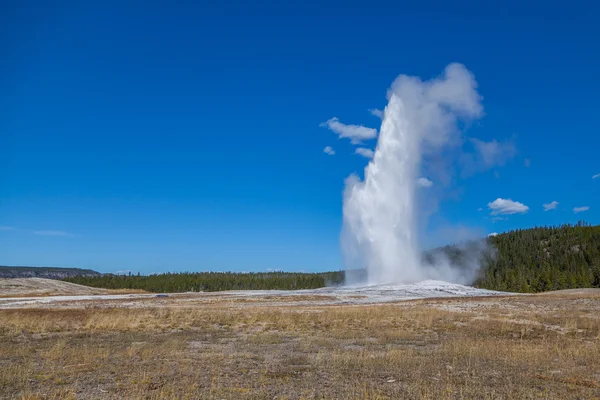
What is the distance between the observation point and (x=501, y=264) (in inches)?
5399

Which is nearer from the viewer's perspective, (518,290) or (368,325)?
(368,325)

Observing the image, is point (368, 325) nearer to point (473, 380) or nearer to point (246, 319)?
point (246, 319)

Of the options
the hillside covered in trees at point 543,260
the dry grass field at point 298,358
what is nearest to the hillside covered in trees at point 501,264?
the hillside covered in trees at point 543,260

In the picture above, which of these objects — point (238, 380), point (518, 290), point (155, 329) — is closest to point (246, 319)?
point (155, 329)

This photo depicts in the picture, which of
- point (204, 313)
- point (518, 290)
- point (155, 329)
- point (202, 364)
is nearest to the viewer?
point (202, 364)

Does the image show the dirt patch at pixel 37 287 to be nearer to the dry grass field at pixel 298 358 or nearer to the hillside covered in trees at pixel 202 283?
→ the hillside covered in trees at pixel 202 283

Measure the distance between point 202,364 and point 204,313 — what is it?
60.7ft

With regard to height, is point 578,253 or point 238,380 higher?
point 578,253

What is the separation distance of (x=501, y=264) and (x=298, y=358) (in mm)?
136616

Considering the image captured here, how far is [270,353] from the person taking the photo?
57.2 ft

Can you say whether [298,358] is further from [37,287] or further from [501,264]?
[501,264]

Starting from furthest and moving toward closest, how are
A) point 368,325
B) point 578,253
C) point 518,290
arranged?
1. point 578,253
2. point 518,290
3. point 368,325

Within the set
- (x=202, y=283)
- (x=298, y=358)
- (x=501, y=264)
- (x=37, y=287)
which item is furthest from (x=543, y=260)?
(x=298, y=358)

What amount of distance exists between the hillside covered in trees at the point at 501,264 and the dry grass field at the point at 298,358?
3273 inches
